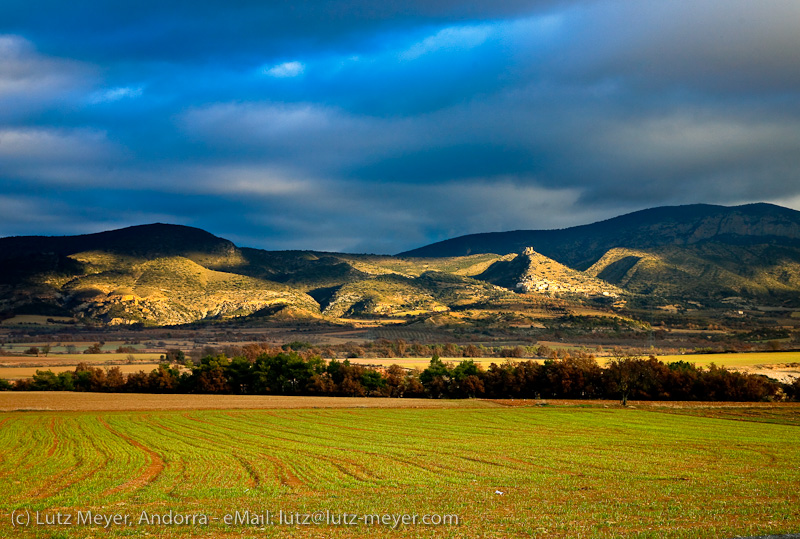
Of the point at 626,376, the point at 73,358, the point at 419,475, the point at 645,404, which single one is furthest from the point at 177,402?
the point at 73,358

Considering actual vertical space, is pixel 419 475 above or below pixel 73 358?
above

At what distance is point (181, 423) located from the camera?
5312 cm

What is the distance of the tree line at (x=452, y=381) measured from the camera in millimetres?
77000

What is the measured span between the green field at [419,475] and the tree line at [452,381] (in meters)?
25.3

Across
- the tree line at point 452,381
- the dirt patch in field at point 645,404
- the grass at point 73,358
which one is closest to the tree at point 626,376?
the tree line at point 452,381

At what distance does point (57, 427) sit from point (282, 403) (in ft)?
96.6

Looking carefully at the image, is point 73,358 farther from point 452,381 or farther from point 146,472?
point 146,472

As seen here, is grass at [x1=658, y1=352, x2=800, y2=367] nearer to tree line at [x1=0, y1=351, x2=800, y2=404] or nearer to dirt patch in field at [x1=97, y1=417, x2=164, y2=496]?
tree line at [x1=0, y1=351, x2=800, y2=404]

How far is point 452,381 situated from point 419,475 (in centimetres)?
6320

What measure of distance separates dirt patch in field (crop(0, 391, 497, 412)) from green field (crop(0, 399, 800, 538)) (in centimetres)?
1631

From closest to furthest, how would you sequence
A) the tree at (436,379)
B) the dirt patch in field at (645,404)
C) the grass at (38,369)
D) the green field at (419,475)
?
the green field at (419,475) → the dirt patch in field at (645,404) → the tree at (436,379) → the grass at (38,369)

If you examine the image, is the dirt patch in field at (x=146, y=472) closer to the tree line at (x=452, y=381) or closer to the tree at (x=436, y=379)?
the tree line at (x=452, y=381)

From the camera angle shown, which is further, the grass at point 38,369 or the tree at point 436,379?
the grass at point 38,369

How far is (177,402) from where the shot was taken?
75438mm
